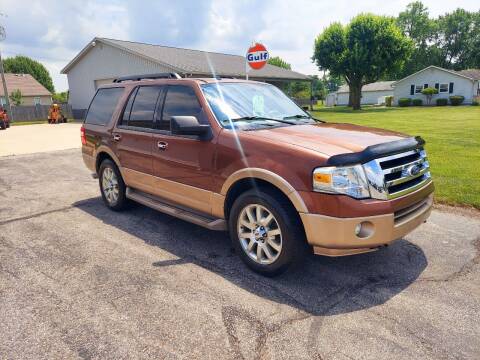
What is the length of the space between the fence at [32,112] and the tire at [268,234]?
31.6 m

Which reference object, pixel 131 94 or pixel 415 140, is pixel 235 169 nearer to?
pixel 415 140

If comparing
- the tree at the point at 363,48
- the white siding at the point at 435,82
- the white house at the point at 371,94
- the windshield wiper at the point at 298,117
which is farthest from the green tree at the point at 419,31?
the windshield wiper at the point at 298,117

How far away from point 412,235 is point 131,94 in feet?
A: 14.0

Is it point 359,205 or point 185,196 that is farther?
point 185,196

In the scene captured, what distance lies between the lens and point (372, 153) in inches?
128

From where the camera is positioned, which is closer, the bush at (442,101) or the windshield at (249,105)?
the windshield at (249,105)

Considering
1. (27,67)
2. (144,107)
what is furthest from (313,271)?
(27,67)

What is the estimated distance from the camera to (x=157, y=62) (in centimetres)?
2297

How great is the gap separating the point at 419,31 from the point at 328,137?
308 ft

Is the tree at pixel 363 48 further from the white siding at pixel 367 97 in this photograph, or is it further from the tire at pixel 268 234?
the tire at pixel 268 234

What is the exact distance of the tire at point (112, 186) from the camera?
5684mm

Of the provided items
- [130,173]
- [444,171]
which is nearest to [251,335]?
[130,173]

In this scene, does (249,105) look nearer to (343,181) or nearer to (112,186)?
(343,181)

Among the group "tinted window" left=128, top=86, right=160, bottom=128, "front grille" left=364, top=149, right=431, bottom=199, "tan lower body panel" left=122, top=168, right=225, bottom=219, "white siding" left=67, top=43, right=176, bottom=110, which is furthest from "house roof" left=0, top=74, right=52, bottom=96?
"front grille" left=364, top=149, right=431, bottom=199
